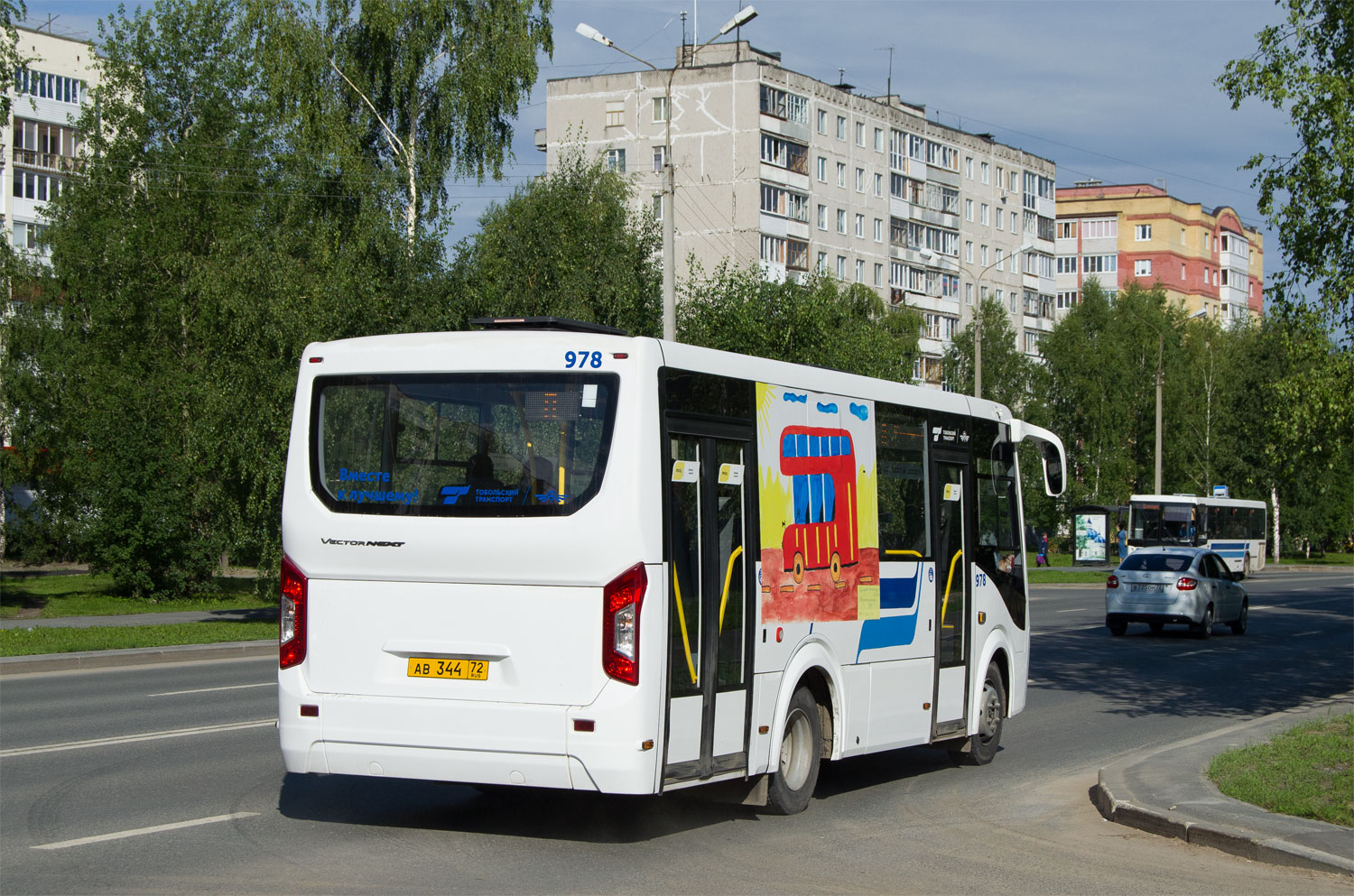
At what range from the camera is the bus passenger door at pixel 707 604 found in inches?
317

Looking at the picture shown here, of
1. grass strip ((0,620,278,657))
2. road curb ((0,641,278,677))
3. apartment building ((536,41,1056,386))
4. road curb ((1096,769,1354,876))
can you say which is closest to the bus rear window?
road curb ((1096,769,1354,876))

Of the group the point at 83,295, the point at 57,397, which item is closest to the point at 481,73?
the point at 83,295

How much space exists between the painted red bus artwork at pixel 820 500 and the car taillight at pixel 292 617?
113 inches

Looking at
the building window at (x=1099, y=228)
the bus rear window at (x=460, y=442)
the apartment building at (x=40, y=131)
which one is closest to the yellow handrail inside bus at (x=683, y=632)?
the bus rear window at (x=460, y=442)

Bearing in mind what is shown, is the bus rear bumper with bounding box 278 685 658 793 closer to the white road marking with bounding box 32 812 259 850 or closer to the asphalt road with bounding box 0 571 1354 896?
the asphalt road with bounding box 0 571 1354 896

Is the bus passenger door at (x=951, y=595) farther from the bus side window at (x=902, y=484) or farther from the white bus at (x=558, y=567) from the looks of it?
the white bus at (x=558, y=567)

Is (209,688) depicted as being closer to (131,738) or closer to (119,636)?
(131,738)

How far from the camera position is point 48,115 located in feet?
236

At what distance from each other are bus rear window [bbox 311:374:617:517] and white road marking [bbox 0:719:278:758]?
4401 mm

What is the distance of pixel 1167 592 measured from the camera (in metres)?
28.1

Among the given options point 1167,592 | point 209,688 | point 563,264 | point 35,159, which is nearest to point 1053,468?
point 209,688

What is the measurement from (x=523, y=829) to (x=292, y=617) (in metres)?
1.80

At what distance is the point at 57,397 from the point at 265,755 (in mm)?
41383

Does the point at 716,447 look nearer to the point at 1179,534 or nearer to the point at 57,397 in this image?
the point at 57,397
